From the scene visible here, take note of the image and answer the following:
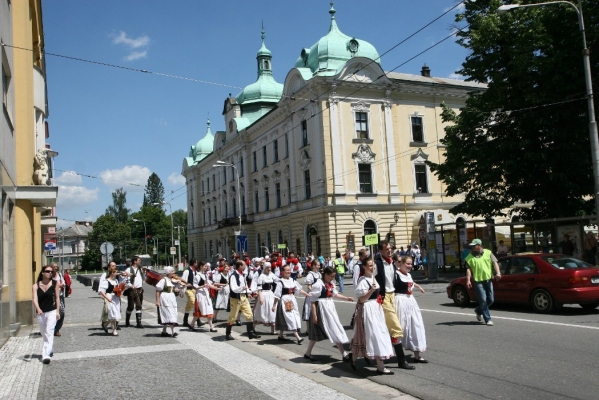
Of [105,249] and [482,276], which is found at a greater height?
[105,249]

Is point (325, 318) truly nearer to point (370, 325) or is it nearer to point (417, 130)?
point (370, 325)

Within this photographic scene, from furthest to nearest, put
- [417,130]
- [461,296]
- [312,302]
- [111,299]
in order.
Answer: [417,130]
[461,296]
[111,299]
[312,302]

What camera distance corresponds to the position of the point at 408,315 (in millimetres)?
8758

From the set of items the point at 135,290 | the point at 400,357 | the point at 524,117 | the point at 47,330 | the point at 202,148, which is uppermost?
the point at 202,148

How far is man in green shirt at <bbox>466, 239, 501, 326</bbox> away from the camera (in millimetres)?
12023

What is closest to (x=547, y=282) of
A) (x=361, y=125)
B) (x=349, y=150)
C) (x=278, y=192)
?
(x=349, y=150)

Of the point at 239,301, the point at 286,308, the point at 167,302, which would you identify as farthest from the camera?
the point at 167,302

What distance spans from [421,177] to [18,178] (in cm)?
3602

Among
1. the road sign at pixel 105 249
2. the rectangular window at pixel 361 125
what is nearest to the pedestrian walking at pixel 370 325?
the road sign at pixel 105 249

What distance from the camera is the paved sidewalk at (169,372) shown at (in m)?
7.46

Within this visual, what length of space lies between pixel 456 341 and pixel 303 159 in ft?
120

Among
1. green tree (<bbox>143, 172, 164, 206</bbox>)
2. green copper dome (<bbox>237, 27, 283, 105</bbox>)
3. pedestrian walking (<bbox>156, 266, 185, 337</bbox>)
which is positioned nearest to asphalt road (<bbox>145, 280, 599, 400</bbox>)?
pedestrian walking (<bbox>156, 266, 185, 337</bbox>)

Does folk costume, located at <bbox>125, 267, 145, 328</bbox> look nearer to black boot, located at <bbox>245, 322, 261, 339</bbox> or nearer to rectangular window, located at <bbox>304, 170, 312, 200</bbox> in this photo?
black boot, located at <bbox>245, 322, 261, 339</bbox>

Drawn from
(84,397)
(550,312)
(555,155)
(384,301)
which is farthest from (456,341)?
(555,155)
